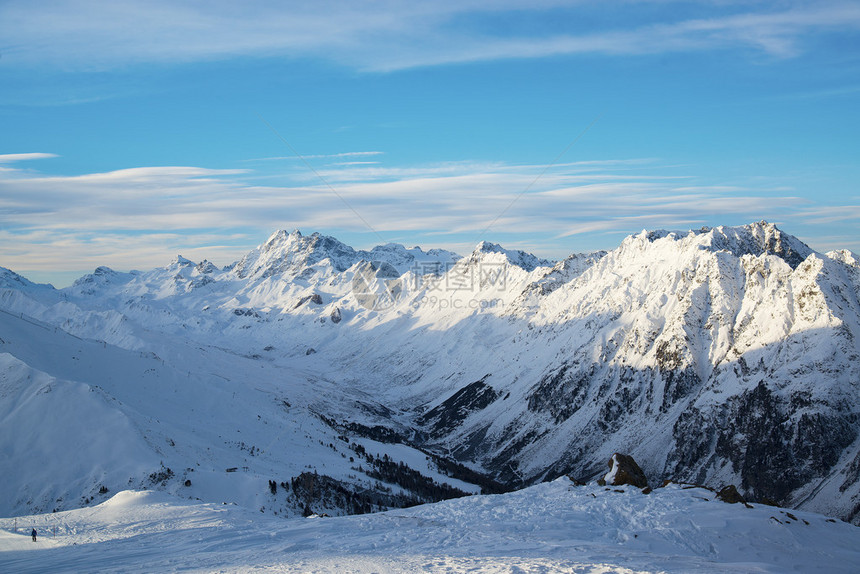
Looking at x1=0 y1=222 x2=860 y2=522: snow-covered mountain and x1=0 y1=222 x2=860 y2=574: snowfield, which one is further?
x1=0 y1=222 x2=860 y2=522: snow-covered mountain

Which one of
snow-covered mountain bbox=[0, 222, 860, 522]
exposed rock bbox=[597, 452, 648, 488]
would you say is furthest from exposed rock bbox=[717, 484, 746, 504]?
snow-covered mountain bbox=[0, 222, 860, 522]

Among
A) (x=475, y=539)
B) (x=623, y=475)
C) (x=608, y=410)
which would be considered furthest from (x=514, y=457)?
(x=475, y=539)

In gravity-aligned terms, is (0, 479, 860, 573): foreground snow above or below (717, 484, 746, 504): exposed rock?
above

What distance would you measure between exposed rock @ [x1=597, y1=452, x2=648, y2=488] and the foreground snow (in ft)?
15.5

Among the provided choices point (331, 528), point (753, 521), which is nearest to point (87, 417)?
point (331, 528)

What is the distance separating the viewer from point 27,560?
98.8 feet

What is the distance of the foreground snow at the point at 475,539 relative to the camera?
27.5 metres

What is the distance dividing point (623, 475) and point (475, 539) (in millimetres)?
19500

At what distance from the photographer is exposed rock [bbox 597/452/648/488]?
→ 46344 millimetres

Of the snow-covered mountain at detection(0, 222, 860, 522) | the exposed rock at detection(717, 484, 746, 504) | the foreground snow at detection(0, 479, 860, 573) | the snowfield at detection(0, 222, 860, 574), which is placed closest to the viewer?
the foreground snow at detection(0, 479, 860, 573)

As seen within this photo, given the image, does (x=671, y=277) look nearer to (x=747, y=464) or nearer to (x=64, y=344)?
(x=747, y=464)

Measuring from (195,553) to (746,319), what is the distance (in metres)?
153

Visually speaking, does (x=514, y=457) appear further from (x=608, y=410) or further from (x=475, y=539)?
(x=475, y=539)

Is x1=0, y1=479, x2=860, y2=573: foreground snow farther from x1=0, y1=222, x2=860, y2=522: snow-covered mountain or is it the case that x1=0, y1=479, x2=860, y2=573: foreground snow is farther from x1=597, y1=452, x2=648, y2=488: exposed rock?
x1=0, y1=222, x2=860, y2=522: snow-covered mountain
